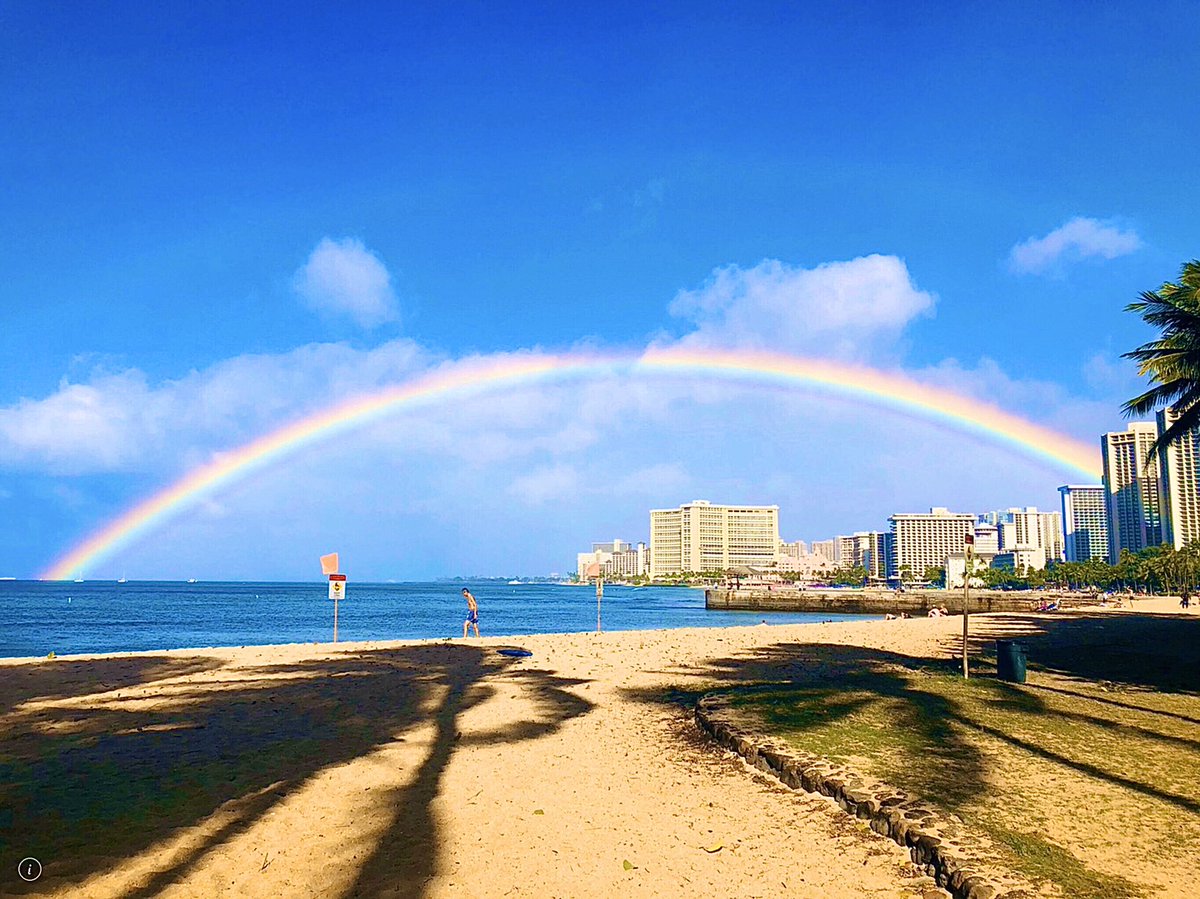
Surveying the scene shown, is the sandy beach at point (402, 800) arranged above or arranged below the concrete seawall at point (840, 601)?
above

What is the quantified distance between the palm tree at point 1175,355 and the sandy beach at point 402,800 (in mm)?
21020

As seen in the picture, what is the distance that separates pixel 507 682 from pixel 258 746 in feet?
24.7

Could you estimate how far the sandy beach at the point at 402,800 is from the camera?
277 inches

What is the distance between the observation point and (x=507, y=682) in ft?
62.6

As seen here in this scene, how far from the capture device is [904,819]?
7.61 m

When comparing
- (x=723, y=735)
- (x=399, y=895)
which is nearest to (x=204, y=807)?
(x=399, y=895)

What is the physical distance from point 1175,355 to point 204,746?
31141 mm

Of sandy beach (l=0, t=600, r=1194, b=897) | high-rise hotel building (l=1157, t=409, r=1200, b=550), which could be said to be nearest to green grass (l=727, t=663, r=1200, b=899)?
sandy beach (l=0, t=600, r=1194, b=897)

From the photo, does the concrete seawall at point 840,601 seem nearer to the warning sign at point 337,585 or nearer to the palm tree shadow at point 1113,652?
the palm tree shadow at point 1113,652

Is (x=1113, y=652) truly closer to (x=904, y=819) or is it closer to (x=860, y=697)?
(x=860, y=697)

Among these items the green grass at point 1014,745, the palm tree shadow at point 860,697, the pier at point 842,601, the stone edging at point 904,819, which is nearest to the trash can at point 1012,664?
the green grass at point 1014,745

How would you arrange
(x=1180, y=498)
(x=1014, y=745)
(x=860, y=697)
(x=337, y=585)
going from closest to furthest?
1. (x=1014, y=745)
2. (x=860, y=697)
3. (x=337, y=585)
4. (x=1180, y=498)

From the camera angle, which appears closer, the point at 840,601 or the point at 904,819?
the point at 904,819

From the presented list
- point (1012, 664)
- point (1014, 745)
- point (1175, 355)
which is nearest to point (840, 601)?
point (1175, 355)
